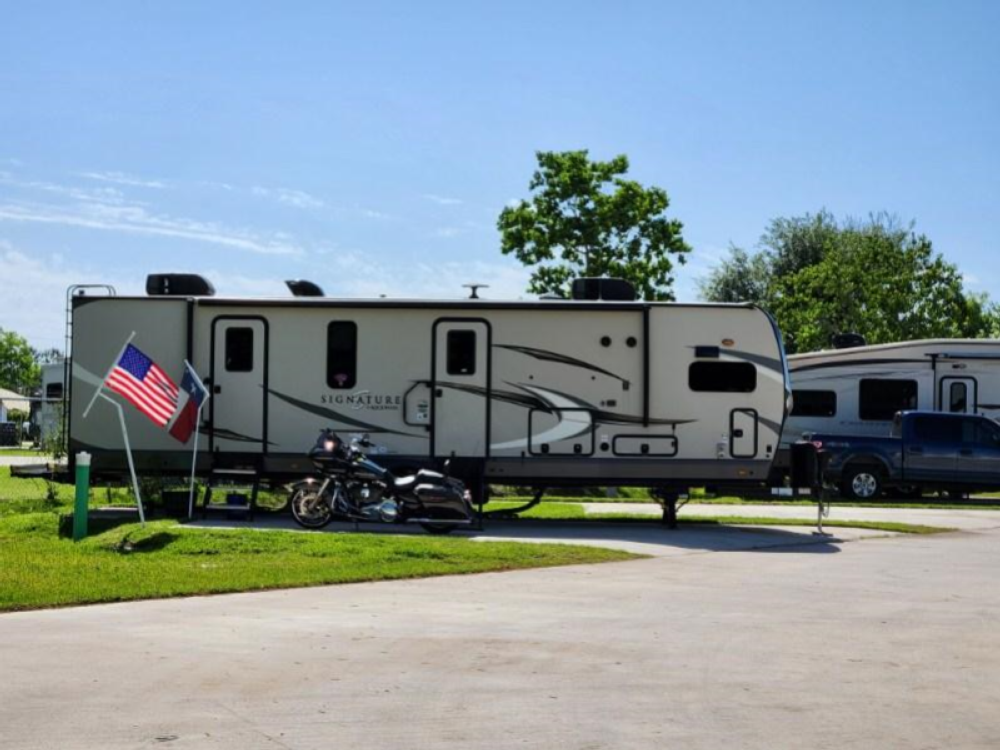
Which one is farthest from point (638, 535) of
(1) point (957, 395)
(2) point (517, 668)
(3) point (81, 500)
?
(1) point (957, 395)

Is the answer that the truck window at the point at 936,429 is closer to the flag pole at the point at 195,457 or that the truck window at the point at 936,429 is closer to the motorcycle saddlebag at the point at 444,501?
the motorcycle saddlebag at the point at 444,501

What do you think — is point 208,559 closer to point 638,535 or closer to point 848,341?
point 638,535

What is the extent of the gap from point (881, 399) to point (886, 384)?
34 centimetres

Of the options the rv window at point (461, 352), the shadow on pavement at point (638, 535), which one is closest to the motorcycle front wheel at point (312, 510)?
the shadow on pavement at point (638, 535)

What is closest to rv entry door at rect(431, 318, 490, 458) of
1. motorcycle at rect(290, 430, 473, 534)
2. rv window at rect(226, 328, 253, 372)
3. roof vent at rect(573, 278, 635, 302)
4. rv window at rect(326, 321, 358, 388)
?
motorcycle at rect(290, 430, 473, 534)

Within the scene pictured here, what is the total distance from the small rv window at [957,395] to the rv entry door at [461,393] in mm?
13946

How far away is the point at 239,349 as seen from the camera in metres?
19.9

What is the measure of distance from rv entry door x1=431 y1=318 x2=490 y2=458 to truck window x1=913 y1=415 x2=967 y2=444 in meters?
12.3

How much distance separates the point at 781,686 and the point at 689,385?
1135cm

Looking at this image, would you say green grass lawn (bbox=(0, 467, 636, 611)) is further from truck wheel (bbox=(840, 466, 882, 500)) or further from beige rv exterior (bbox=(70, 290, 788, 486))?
truck wheel (bbox=(840, 466, 882, 500))

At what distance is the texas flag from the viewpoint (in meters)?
18.9

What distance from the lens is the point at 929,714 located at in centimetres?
766

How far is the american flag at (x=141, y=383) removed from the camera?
1781 cm

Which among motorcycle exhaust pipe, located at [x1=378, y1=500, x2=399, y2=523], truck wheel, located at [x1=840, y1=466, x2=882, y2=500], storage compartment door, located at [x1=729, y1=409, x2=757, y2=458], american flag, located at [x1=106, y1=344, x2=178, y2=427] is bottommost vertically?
motorcycle exhaust pipe, located at [x1=378, y1=500, x2=399, y2=523]
